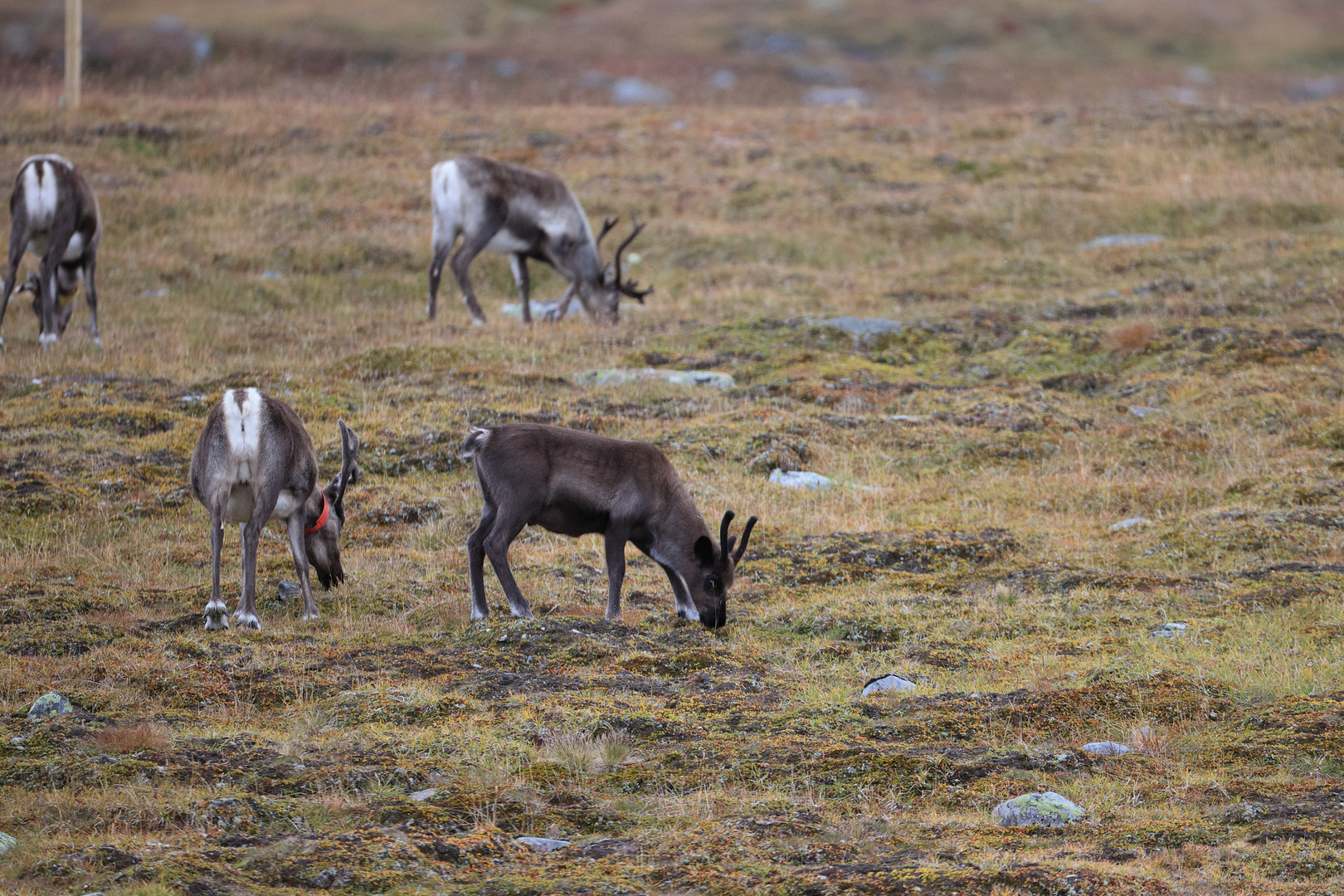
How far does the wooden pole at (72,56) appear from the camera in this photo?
3203 cm

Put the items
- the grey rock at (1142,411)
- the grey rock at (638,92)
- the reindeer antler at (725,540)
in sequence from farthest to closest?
the grey rock at (638,92), the grey rock at (1142,411), the reindeer antler at (725,540)

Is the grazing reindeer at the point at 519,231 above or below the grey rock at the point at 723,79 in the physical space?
below

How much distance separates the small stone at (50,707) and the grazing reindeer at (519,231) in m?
13.7

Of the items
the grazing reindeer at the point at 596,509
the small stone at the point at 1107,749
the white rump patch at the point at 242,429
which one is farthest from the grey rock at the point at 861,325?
the small stone at the point at 1107,749

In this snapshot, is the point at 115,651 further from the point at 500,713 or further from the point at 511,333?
the point at 511,333

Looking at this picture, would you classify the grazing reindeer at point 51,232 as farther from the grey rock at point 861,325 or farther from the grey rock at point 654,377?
the grey rock at point 861,325

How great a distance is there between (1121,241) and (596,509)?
17.3 m

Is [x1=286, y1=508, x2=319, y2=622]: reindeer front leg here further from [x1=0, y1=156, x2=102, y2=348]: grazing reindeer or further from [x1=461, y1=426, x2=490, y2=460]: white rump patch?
[x1=0, y1=156, x2=102, y2=348]: grazing reindeer

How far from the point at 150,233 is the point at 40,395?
9565 mm

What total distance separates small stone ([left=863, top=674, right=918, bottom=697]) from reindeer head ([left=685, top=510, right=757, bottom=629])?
160cm

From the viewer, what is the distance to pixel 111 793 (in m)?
6.17

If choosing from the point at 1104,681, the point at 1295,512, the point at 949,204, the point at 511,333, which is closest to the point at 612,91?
the point at 949,204

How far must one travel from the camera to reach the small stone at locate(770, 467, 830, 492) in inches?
542

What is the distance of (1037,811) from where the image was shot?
6266mm
